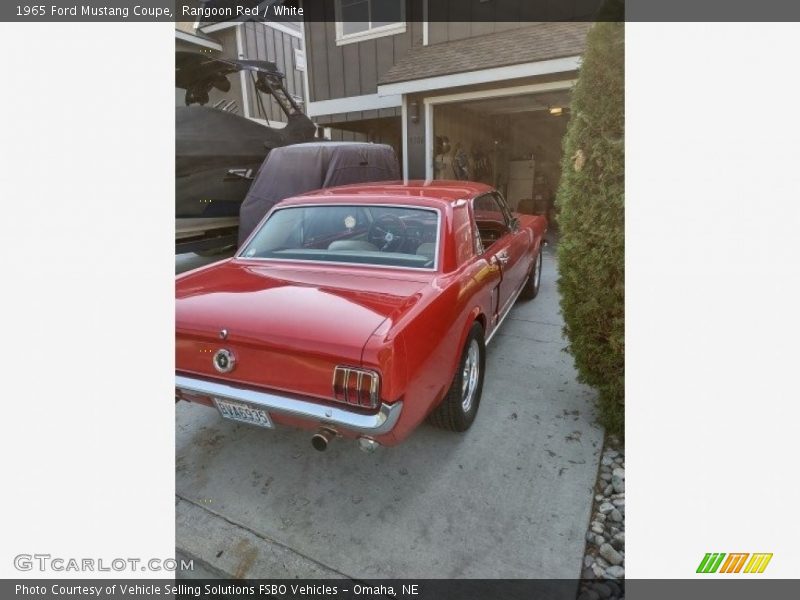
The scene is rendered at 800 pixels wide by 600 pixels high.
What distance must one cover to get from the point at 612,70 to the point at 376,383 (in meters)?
1.79

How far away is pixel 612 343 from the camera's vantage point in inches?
95.6

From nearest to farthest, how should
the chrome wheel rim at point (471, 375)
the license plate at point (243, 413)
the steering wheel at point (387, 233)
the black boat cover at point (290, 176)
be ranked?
the license plate at point (243, 413) → the chrome wheel rim at point (471, 375) → the steering wheel at point (387, 233) → the black boat cover at point (290, 176)

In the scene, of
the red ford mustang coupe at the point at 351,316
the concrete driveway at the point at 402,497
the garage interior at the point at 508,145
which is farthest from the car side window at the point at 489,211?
the garage interior at the point at 508,145

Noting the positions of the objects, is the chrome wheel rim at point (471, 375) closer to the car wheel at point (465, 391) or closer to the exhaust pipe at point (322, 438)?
the car wheel at point (465, 391)

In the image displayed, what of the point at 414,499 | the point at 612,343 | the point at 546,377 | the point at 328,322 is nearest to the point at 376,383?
the point at 328,322

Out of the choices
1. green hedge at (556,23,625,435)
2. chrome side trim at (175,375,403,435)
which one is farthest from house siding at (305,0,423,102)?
chrome side trim at (175,375,403,435)

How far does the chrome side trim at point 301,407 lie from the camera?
181 cm

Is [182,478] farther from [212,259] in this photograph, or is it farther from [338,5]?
[338,5]

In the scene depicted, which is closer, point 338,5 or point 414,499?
point 414,499

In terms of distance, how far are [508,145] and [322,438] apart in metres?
10.3

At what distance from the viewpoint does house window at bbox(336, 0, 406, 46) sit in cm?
820

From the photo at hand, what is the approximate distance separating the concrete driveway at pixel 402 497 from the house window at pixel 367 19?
7741 millimetres

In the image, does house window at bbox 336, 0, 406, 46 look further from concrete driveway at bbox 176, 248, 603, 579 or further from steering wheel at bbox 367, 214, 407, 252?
concrete driveway at bbox 176, 248, 603, 579

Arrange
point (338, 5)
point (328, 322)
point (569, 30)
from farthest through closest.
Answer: point (338, 5) → point (569, 30) → point (328, 322)
